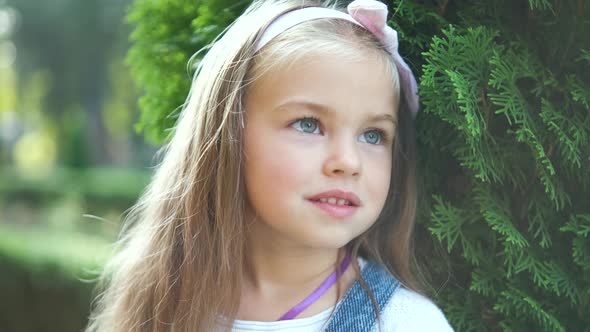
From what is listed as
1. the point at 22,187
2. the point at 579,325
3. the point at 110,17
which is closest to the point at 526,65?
the point at 579,325

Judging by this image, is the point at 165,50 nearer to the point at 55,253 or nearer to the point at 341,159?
the point at 341,159

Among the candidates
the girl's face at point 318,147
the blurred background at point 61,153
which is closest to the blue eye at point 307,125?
the girl's face at point 318,147

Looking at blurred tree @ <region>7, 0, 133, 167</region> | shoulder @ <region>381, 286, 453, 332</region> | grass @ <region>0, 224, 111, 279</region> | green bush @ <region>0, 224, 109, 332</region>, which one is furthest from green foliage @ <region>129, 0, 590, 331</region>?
blurred tree @ <region>7, 0, 133, 167</region>

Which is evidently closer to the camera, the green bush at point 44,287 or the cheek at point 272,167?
the cheek at point 272,167

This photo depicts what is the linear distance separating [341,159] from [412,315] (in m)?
0.50

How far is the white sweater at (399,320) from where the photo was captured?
1.89 metres

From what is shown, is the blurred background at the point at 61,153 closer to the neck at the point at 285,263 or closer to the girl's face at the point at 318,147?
the neck at the point at 285,263

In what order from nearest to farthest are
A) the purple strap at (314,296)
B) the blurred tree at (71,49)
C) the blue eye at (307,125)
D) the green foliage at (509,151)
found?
1. the green foliage at (509,151)
2. the blue eye at (307,125)
3. the purple strap at (314,296)
4. the blurred tree at (71,49)

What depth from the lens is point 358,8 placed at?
6.41 ft

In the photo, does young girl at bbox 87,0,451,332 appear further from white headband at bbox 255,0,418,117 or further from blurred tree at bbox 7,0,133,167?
blurred tree at bbox 7,0,133,167

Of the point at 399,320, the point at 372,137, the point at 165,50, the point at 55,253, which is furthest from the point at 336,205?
the point at 55,253

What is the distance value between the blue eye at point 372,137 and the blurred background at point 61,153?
1279 millimetres

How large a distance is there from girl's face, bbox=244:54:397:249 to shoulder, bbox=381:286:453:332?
0.24 metres

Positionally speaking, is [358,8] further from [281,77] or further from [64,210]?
[64,210]
